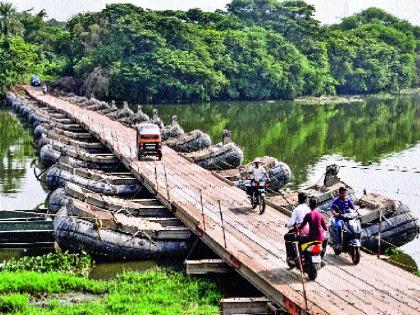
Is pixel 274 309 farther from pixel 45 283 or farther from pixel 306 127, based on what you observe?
pixel 306 127

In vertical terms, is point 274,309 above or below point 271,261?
below

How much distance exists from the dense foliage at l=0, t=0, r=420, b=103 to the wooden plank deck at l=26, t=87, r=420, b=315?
59.5 m

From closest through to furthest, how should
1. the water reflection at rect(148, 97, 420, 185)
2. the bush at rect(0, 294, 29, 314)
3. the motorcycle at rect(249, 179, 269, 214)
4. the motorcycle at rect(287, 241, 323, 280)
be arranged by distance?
the motorcycle at rect(287, 241, 323, 280) < the bush at rect(0, 294, 29, 314) < the motorcycle at rect(249, 179, 269, 214) < the water reflection at rect(148, 97, 420, 185)

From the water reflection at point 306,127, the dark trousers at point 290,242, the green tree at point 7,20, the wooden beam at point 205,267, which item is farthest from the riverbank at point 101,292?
the green tree at point 7,20

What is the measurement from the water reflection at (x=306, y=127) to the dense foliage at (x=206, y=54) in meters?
5.36

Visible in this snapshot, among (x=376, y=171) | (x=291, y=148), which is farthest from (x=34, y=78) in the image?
(x=376, y=171)

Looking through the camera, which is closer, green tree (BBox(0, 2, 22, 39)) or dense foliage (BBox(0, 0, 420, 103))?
dense foliage (BBox(0, 0, 420, 103))

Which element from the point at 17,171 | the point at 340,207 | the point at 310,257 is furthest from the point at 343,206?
the point at 17,171

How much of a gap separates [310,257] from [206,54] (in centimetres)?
7741

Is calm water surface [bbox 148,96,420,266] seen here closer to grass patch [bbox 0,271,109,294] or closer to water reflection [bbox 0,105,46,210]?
grass patch [bbox 0,271,109,294]

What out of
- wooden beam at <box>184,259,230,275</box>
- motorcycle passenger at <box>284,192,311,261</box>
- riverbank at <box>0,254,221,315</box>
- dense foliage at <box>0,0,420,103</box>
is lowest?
riverbank at <box>0,254,221,315</box>

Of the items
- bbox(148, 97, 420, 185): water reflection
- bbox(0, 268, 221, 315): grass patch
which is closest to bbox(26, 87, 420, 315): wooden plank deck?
bbox(0, 268, 221, 315): grass patch

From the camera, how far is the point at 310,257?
12242 mm

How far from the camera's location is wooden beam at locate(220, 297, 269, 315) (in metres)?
12.0
